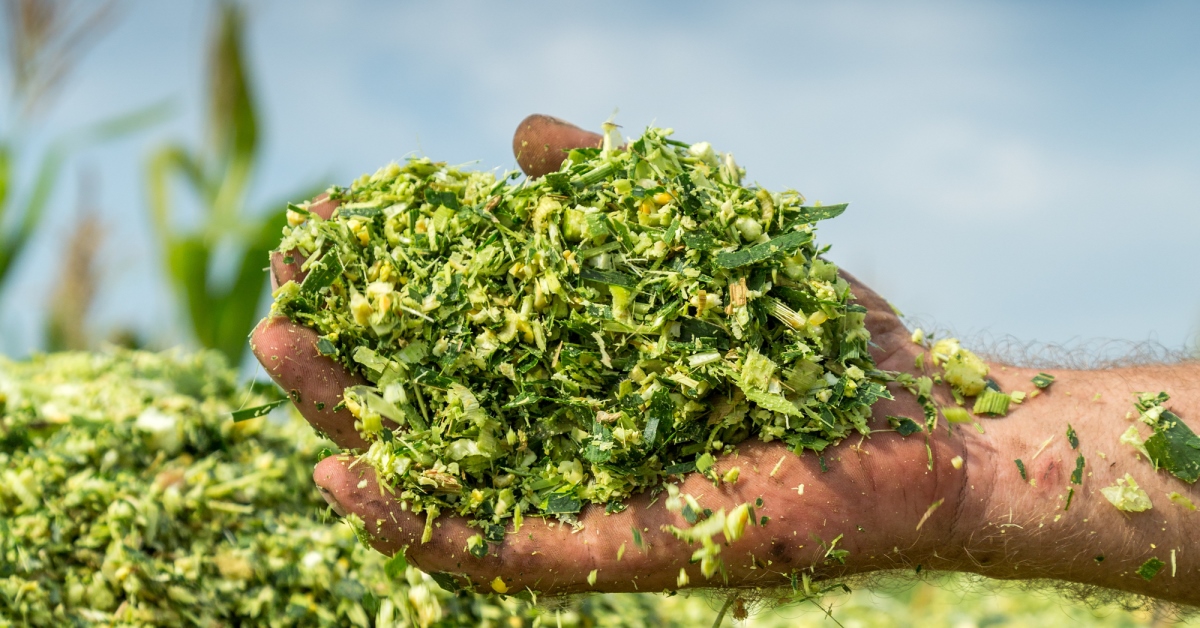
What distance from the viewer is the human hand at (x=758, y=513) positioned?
1698 millimetres

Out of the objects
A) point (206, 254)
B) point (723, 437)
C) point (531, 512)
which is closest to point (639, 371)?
point (723, 437)

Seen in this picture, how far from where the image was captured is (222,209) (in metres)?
6.05

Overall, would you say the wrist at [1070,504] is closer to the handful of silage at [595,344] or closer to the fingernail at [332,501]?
the handful of silage at [595,344]

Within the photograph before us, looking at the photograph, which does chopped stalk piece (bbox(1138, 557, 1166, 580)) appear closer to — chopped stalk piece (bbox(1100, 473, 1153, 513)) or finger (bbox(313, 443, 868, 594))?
chopped stalk piece (bbox(1100, 473, 1153, 513))

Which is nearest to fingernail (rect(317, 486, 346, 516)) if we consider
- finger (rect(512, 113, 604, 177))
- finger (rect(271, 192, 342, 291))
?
finger (rect(271, 192, 342, 291))

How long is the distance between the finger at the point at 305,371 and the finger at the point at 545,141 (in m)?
0.70

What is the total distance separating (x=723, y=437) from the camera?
5.72 feet

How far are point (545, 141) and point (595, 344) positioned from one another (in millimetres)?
677

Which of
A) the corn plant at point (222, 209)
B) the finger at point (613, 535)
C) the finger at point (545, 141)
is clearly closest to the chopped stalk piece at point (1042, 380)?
the finger at point (613, 535)

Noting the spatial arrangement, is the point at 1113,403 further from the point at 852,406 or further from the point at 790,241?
the point at 790,241

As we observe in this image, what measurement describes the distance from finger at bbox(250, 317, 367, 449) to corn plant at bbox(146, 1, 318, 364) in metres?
3.76

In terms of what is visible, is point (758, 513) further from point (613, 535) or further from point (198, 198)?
point (198, 198)

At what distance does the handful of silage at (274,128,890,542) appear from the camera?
1654mm

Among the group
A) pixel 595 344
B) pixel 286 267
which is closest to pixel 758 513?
→ pixel 595 344
